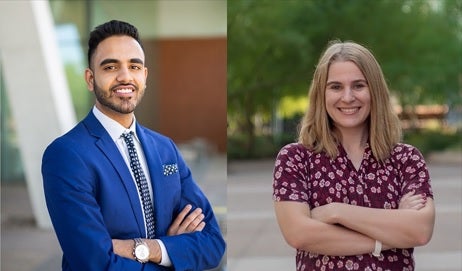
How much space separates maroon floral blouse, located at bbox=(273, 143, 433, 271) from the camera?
7.33 feet

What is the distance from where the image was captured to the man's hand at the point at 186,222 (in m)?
2.16

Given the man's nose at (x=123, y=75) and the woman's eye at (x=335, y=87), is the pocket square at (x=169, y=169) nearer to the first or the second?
the man's nose at (x=123, y=75)

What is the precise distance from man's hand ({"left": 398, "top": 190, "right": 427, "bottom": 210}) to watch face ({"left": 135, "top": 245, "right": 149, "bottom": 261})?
2.72 ft

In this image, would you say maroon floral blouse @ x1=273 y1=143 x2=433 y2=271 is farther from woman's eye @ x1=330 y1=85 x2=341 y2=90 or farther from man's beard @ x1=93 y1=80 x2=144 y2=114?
man's beard @ x1=93 y1=80 x2=144 y2=114

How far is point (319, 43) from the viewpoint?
19.9m

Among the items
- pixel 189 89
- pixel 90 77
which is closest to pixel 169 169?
pixel 90 77

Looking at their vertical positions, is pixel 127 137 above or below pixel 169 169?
above

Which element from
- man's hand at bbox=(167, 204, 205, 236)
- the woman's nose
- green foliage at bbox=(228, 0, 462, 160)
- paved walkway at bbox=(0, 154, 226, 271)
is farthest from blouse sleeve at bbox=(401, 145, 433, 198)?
green foliage at bbox=(228, 0, 462, 160)

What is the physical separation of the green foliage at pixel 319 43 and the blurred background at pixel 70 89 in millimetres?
2542

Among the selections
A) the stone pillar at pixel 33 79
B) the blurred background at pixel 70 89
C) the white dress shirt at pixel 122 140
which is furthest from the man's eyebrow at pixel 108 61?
the stone pillar at pixel 33 79

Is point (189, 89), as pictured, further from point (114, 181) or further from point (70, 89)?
point (114, 181)

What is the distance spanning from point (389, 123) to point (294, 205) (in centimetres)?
41

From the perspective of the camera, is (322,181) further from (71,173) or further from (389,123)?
(71,173)

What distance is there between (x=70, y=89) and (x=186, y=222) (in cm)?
1192
